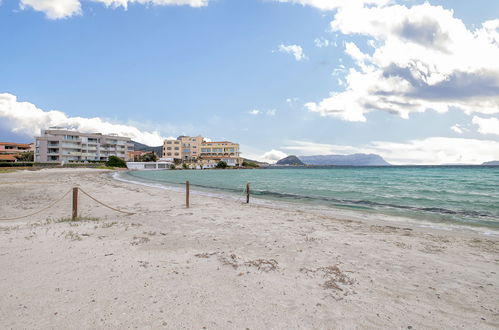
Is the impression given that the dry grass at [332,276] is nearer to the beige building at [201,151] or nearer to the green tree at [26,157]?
the green tree at [26,157]

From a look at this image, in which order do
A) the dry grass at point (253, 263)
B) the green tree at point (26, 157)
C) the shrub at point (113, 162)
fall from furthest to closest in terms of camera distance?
Answer: the shrub at point (113, 162) → the green tree at point (26, 157) → the dry grass at point (253, 263)

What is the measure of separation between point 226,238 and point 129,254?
296 cm

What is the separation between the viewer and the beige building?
438 ft

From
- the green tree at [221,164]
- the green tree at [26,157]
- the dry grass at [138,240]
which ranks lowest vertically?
the dry grass at [138,240]

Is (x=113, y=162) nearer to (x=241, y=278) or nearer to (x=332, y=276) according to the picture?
(x=241, y=278)

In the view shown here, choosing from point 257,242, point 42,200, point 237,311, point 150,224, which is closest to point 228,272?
point 237,311

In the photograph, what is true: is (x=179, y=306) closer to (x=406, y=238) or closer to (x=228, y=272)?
(x=228, y=272)

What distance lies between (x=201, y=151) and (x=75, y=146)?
6512 cm

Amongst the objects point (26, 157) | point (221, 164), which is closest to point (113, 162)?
point (26, 157)

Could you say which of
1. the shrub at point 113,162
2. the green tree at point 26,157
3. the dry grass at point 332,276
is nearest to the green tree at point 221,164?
the shrub at point 113,162

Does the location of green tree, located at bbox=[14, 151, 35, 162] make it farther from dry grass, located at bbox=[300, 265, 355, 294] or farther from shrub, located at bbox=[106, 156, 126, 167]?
dry grass, located at bbox=[300, 265, 355, 294]

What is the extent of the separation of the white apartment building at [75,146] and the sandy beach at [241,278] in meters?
88.8

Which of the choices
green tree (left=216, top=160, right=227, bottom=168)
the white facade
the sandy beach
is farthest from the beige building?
the sandy beach

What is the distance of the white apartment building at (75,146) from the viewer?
81500 millimetres
